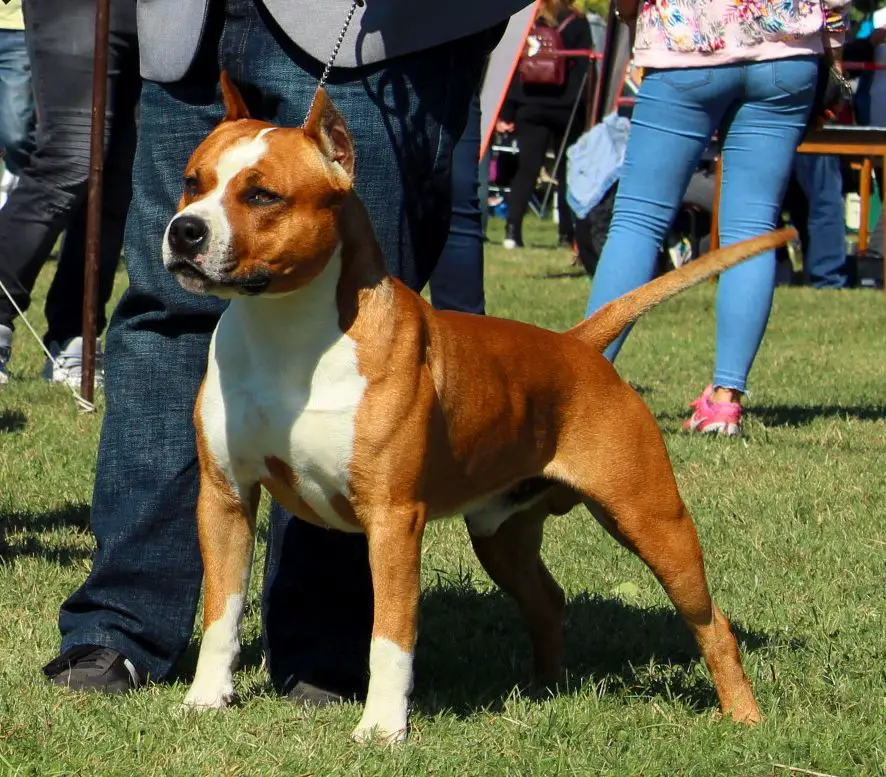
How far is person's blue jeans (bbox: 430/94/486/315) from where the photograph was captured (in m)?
6.34

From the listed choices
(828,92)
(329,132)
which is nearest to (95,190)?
(828,92)

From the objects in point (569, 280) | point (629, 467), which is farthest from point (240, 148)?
point (569, 280)

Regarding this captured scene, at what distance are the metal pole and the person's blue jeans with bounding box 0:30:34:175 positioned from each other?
114cm

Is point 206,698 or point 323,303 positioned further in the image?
point 206,698

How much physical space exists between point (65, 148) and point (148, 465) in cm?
335

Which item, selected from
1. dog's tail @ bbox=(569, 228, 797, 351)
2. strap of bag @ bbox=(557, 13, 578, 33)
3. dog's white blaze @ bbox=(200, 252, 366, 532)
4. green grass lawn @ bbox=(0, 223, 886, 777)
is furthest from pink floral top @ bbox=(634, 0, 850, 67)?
strap of bag @ bbox=(557, 13, 578, 33)

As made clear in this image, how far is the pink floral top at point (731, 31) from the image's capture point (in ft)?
19.1

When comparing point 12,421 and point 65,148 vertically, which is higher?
point 65,148

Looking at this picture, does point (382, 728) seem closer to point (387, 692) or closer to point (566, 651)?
point (387, 692)

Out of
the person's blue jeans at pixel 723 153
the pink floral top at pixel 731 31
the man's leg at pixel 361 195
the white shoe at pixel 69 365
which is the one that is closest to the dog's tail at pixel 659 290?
the man's leg at pixel 361 195

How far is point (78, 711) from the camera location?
307cm

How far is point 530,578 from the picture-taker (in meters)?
3.63

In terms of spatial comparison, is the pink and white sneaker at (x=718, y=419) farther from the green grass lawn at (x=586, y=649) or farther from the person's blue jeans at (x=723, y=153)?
the person's blue jeans at (x=723, y=153)

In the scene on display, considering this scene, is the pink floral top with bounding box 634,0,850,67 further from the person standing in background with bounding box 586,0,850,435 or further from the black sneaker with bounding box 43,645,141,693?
the black sneaker with bounding box 43,645,141,693
